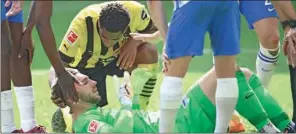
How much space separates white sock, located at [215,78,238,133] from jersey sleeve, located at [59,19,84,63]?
1.05m

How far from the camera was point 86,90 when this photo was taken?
154 inches

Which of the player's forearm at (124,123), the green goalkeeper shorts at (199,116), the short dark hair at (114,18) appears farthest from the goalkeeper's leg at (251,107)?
the short dark hair at (114,18)

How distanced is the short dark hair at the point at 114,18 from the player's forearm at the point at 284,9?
0.96 meters

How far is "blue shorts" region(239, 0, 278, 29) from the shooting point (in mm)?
4289

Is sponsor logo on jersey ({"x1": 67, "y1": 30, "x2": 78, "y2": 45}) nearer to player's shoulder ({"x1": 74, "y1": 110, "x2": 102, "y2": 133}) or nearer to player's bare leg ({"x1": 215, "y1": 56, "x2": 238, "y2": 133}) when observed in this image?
player's shoulder ({"x1": 74, "y1": 110, "x2": 102, "y2": 133})

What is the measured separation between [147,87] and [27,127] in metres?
0.79

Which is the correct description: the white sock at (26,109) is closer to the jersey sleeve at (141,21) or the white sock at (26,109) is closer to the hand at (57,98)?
the hand at (57,98)

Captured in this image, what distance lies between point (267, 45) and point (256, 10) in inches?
8.7

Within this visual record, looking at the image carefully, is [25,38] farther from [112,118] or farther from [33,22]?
[112,118]

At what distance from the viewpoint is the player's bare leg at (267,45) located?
4.42 m

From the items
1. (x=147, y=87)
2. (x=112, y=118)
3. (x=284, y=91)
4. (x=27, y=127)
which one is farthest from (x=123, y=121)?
(x=284, y=91)

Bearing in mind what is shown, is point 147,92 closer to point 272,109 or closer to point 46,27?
point 272,109

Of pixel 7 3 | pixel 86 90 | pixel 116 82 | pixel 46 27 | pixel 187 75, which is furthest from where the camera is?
pixel 187 75

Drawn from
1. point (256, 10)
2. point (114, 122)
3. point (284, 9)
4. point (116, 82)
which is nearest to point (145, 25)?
point (256, 10)
